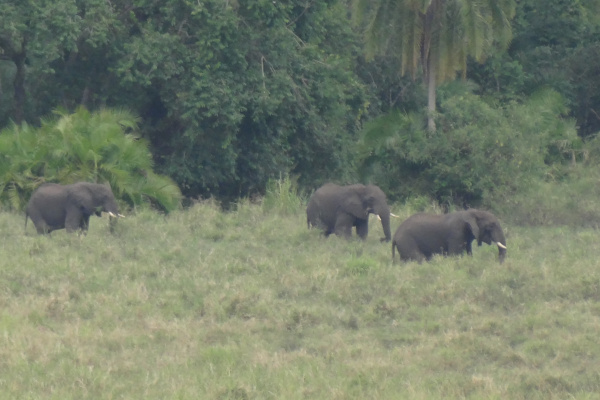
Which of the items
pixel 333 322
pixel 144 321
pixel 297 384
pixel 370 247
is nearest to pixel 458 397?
pixel 297 384

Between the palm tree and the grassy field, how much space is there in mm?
10563

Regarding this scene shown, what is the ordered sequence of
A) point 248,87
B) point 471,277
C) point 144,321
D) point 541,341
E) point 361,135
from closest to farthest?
point 541,341 → point 144,321 → point 471,277 → point 248,87 → point 361,135

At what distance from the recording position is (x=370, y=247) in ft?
43.3

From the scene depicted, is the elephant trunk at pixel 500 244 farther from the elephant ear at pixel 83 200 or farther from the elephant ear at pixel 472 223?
the elephant ear at pixel 83 200

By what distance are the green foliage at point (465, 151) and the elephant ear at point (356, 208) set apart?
242 inches

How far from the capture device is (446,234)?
1170 cm

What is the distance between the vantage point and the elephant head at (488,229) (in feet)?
37.6

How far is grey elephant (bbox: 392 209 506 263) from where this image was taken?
1149cm

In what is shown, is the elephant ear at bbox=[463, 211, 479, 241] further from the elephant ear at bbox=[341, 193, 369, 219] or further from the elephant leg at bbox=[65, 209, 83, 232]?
the elephant leg at bbox=[65, 209, 83, 232]

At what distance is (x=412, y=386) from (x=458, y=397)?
0.36 meters

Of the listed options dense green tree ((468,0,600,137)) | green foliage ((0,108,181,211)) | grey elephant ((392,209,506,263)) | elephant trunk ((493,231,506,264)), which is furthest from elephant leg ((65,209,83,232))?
dense green tree ((468,0,600,137))

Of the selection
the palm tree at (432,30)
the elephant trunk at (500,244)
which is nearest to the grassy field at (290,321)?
the elephant trunk at (500,244)

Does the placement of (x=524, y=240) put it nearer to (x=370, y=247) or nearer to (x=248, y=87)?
(x=370, y=247)

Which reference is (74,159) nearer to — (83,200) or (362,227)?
(83,200)
